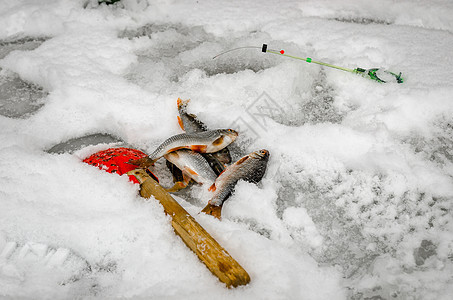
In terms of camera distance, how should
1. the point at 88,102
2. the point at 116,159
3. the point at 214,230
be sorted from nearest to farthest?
the point at 214,230, the point at 116,159, the point at 88,102

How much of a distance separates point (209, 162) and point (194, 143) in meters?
0.22

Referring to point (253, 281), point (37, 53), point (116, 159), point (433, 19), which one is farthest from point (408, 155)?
point (37, 53)

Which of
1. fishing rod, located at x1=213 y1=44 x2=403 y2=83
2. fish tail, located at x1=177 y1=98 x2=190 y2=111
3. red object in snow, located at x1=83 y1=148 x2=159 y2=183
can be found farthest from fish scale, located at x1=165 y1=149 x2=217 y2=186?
fishing rod, located at x1=213 y1=44 x2=403 y2=83

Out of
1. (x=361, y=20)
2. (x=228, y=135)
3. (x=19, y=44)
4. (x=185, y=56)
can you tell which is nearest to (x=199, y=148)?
(x=228, y=135)

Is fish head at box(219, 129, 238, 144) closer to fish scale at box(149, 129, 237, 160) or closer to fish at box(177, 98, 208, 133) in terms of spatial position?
fish scale at box(149, 129, 237, 160)

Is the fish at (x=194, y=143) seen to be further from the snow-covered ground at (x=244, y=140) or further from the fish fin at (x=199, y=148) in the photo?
the snow-covered ground at (x=244, y=140)

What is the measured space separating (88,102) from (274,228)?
7.67 ft

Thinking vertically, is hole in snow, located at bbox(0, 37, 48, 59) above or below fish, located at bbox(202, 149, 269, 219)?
above

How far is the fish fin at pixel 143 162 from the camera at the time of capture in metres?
2.99

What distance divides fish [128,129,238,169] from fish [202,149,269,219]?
0.92 ft

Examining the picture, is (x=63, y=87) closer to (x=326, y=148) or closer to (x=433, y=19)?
(x=326, y=148)

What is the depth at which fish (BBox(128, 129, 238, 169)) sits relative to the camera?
3.01 metres

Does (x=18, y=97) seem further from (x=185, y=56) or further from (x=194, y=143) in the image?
(x=194, y=143)

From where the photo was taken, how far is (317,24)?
16.4 ft
